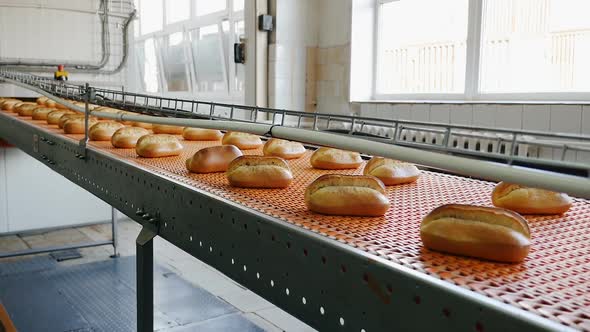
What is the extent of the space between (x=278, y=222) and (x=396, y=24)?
3.05 meters

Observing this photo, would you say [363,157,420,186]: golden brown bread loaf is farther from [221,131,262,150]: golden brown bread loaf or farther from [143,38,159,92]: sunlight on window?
[143,38,159,92]: sunlight on window

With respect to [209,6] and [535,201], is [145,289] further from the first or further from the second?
[209,6]

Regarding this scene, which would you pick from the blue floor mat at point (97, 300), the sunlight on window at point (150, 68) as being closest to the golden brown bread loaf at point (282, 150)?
the blue floor mat at point (97, 300)

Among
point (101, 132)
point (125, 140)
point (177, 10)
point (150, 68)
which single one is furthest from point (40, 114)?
point (150, 68)

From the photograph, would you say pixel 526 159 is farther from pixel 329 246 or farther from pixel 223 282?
pixel 223 282

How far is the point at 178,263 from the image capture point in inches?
139

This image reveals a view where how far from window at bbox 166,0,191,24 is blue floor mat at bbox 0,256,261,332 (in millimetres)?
3631

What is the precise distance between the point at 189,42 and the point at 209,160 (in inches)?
215

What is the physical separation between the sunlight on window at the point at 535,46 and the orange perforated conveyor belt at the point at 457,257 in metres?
1.77

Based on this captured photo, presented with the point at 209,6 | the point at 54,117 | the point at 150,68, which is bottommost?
the point at 54,117

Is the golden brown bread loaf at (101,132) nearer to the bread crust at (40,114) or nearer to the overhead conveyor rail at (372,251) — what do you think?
the overhead conveyor rail at (372,251)

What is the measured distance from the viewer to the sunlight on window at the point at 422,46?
3.05 m

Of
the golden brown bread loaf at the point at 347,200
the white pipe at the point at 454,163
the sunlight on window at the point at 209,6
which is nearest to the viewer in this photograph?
the white pipe at the point at 454,163

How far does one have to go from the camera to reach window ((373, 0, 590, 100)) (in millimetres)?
2498
